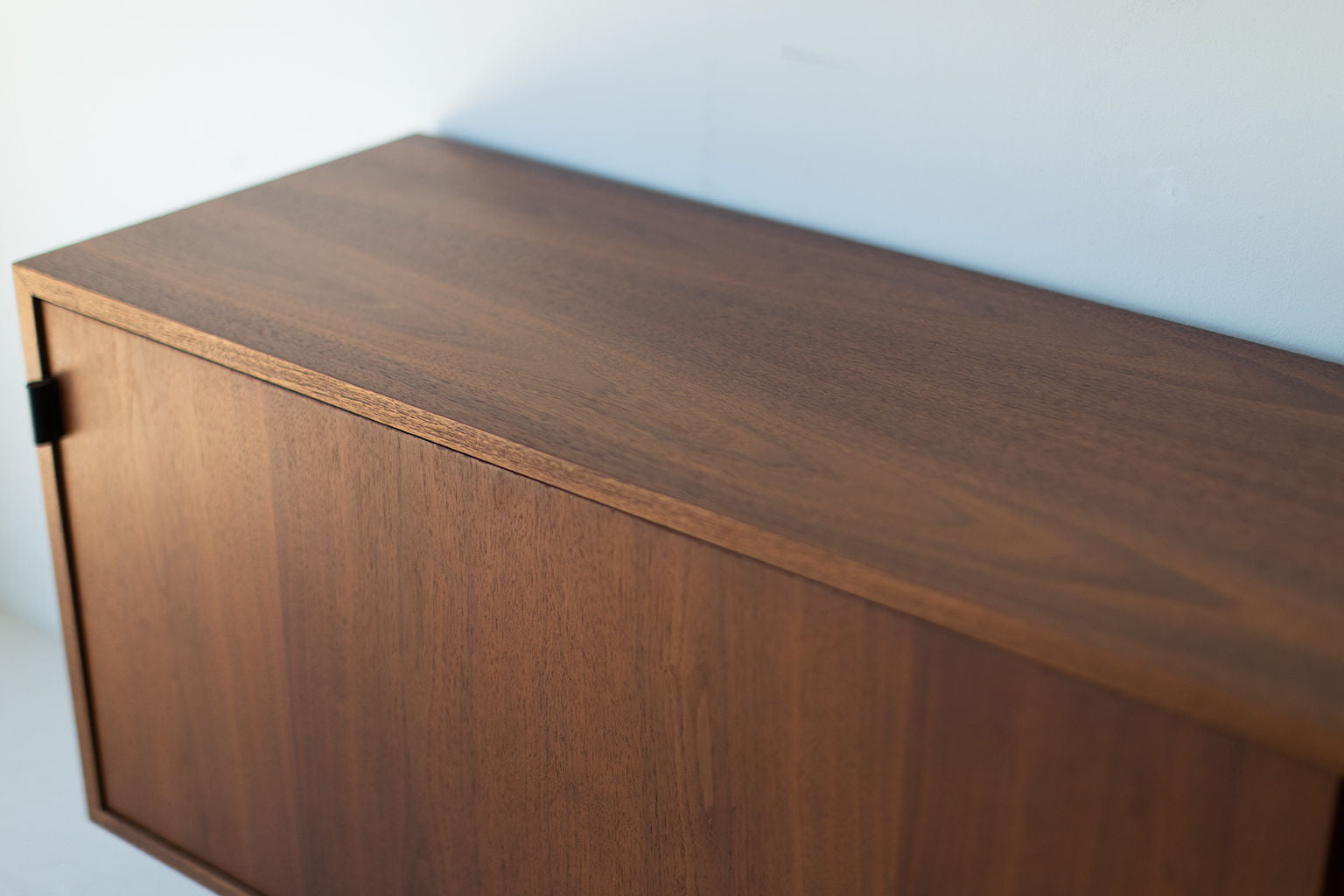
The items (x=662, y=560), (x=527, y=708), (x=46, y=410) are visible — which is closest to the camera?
(x=662, y=560)

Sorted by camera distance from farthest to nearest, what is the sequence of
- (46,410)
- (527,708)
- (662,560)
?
(46,410) → (527,708) → (662,560)

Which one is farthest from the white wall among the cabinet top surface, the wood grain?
the wood grain

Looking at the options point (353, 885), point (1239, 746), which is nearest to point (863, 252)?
point (1239, 746)

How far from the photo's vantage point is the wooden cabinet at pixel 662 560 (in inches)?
22.8

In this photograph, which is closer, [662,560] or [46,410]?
[662,560]

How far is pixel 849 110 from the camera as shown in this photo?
38.0 inches

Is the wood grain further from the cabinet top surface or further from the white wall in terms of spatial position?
the white wall

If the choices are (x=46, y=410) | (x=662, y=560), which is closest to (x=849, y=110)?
(x=662, y=560)

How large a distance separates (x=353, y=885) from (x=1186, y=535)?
66 centimetres

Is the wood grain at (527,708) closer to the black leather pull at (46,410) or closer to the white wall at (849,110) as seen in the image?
the black leather pull at (46,410)

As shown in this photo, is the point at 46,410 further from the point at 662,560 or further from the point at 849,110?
the point at 849,110

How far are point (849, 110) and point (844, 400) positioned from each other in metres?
0.32

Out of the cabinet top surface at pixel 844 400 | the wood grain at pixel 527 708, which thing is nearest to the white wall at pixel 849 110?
the cabinet top surface at pixel 844 400

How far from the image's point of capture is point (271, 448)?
821 millimetres
